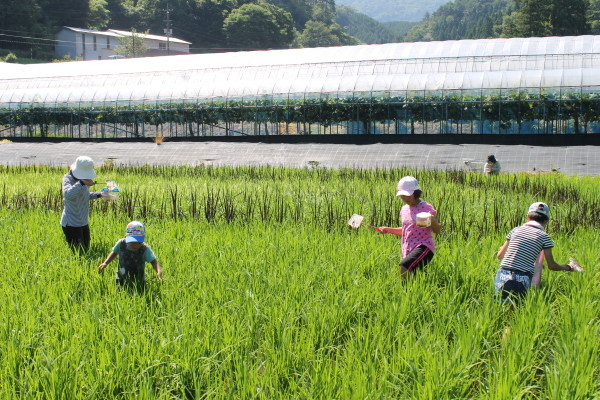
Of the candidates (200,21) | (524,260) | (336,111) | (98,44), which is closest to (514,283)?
(524,260)

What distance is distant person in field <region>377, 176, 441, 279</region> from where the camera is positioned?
18.9ft

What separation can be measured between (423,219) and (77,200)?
12.2 ft

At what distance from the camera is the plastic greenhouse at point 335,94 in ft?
77.7

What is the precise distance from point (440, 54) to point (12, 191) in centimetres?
2217

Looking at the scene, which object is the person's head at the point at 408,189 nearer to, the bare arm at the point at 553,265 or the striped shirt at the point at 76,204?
the bare arm at the point at 553,265

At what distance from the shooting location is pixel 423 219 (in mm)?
5426

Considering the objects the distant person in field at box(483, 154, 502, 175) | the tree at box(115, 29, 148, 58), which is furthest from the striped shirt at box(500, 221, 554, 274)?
the tree at box(115, 29, 148, 58)

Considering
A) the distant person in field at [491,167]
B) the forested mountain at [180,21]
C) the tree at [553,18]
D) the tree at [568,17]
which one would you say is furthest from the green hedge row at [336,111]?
the tree at [568,17]

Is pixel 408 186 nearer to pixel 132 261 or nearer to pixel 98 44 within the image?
pixel 132 261

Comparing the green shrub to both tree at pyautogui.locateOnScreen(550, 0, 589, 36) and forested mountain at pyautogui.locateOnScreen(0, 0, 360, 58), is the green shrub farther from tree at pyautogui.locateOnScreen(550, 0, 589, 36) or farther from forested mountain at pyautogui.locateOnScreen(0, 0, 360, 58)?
tree at pyautogui.locateOnScreen(550, 0, 589, 36)

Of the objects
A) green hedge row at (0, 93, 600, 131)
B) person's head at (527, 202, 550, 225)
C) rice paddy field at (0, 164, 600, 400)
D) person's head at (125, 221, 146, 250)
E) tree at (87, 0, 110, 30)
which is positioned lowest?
rice paddy field at (0, 164, 600, 400)

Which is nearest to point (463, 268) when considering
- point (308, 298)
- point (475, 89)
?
point (308, 298)

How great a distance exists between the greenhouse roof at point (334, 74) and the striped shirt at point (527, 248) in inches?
786

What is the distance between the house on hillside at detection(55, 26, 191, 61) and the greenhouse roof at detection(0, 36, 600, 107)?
33.9m
